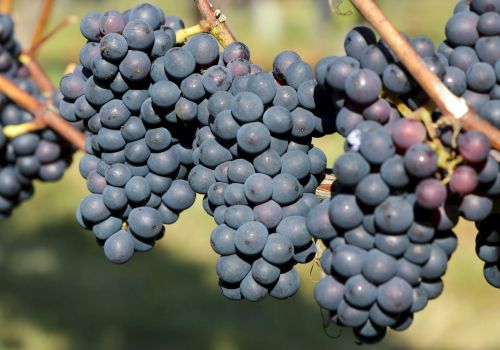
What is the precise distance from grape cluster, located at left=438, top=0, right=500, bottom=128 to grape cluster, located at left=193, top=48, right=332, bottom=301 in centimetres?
20

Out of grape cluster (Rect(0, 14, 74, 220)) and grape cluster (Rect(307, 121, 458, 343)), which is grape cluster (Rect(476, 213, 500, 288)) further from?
grape cluster (Rect(0, 14, 74, 220))

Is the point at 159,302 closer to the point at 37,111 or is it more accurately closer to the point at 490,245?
the point at 37,111

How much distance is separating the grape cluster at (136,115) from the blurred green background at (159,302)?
73.4 inches

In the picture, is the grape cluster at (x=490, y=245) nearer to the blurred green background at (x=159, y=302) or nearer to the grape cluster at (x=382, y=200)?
the grape cluster at (x=382, y=200)

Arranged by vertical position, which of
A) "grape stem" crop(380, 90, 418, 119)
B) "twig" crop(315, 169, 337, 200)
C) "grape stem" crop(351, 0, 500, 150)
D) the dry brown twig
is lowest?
the dry brown twig

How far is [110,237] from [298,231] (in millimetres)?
317

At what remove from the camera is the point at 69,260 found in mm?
Answer: 4203

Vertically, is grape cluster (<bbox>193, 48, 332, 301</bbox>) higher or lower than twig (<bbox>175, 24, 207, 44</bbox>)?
lower

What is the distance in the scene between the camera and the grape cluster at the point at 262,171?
3.16 ft

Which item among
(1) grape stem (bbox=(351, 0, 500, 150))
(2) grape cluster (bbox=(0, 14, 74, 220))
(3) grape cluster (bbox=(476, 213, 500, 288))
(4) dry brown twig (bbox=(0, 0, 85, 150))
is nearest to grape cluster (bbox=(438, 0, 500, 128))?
(1) grape stem (bbox=(351, 0, 500, 150))

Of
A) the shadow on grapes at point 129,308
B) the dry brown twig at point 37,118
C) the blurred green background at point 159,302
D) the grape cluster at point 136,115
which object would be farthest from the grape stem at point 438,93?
the shadow on grapes at point 129,308

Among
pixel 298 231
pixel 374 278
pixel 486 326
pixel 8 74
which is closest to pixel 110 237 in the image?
pixel 298 231

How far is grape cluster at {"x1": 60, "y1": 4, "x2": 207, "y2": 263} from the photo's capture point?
101 centimetres

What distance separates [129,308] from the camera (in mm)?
3635
